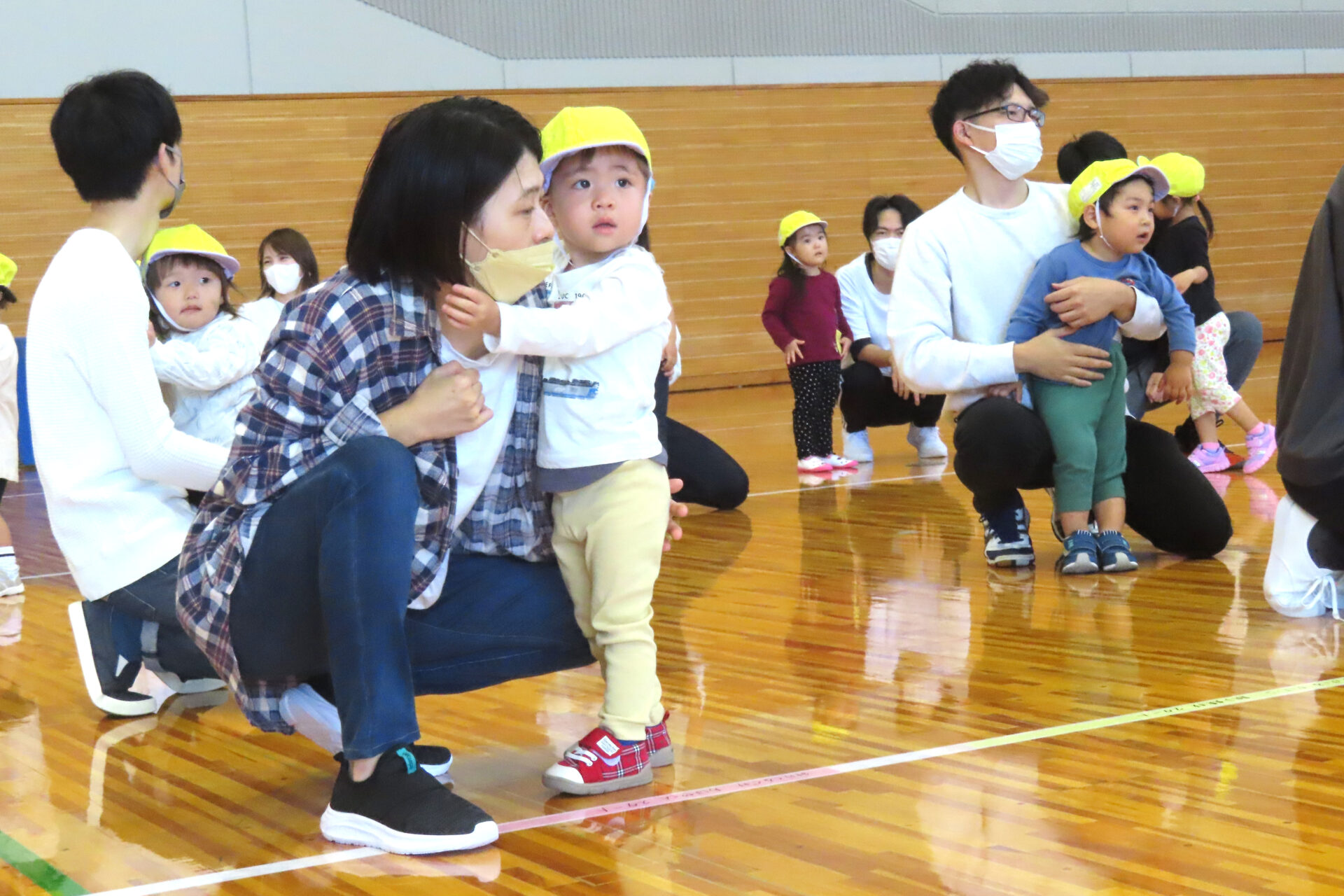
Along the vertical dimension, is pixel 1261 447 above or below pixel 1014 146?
below

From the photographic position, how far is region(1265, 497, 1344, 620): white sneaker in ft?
9.70

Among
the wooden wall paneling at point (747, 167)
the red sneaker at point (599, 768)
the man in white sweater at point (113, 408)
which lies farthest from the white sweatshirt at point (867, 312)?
the red sneaker at point (599, 768)

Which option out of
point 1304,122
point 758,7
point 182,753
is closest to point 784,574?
point 182,753

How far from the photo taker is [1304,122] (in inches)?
506

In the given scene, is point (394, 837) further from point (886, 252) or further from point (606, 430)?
point (886, 252)

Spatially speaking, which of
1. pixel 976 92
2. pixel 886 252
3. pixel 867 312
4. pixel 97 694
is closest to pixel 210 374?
pixel 97 694

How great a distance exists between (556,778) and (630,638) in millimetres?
221

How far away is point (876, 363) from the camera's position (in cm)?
623

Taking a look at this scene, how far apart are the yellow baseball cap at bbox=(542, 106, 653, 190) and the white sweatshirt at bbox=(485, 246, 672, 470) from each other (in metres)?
0.18

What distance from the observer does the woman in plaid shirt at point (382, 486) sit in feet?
6.27

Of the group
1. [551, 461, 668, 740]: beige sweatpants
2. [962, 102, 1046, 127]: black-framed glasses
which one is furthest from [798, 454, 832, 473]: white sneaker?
[551, 461, 668, 740]: beige sweatpants

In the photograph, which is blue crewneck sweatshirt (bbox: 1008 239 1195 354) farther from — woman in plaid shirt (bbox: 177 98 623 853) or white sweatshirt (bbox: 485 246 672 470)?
woman in plaid shirt (bbox: 177 98 623 853)

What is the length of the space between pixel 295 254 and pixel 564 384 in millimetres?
4051

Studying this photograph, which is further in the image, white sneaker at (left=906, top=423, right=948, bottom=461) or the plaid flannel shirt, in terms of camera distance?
white sneaker at (left=906, top=423, right=948, bottom=461)
